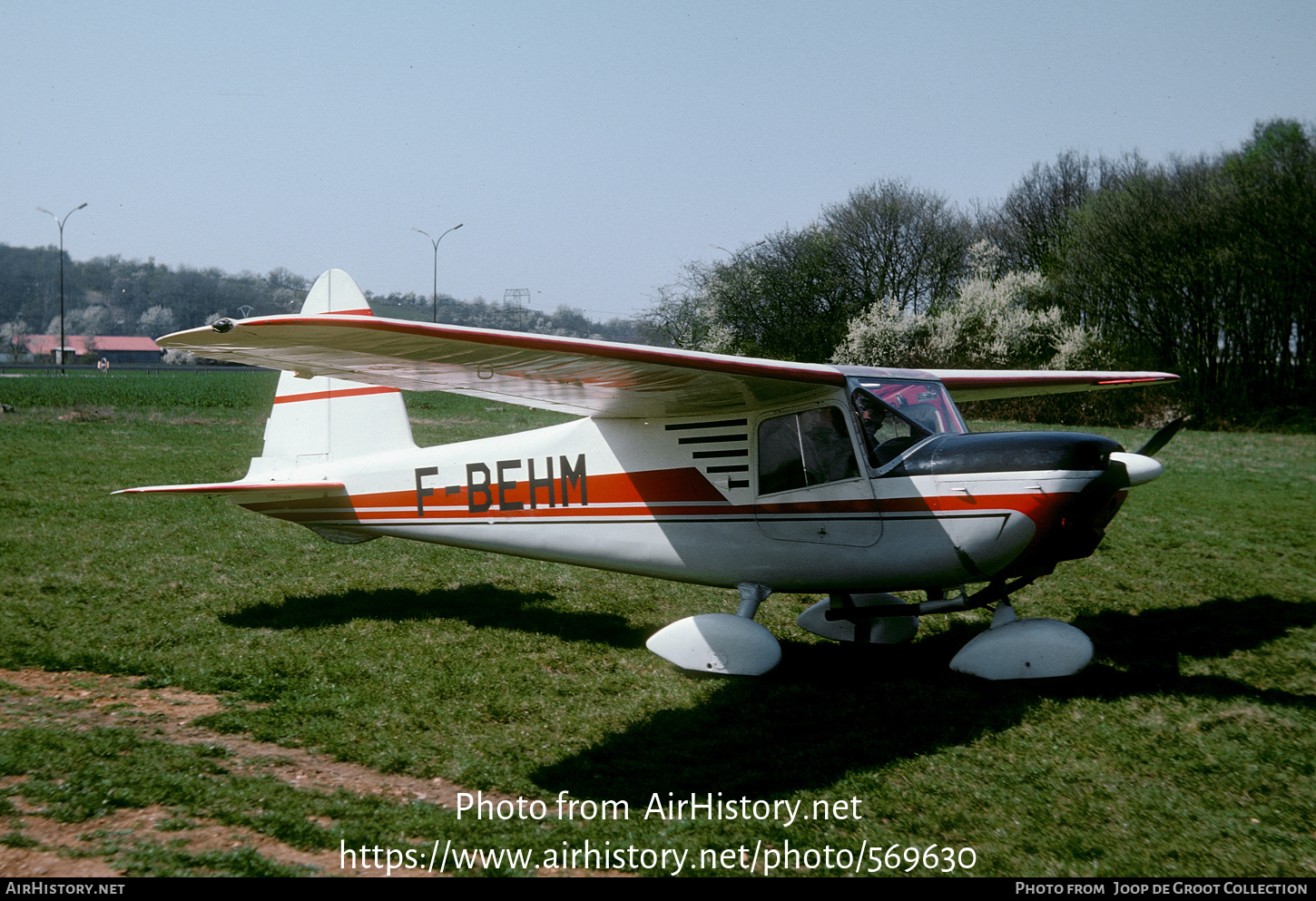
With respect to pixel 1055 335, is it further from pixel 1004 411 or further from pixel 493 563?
pixel 493 563

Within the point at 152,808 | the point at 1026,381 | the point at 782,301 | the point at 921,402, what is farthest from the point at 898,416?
the point at 782,301

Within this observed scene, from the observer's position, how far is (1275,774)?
3.88m

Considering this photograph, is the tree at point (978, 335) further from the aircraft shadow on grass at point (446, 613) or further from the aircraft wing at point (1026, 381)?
the aircraft shadow on grass at point (446, 613)

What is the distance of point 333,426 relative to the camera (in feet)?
23.2

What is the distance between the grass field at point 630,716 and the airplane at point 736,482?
0.48 m

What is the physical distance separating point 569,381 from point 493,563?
14.7ft

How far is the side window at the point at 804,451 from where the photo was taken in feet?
16.8

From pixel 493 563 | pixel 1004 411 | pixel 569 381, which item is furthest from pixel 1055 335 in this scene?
pixel 569 381

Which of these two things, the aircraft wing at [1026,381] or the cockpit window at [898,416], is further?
the aircraft wing at [1026,381]

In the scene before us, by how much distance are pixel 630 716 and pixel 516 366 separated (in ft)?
7.25

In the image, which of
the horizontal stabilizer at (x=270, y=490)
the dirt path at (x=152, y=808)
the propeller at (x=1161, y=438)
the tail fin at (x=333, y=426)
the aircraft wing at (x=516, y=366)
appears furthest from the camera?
the tail fin at (x=333, y=426)

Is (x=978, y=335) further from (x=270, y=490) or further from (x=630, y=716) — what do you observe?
(x=630, y=716)

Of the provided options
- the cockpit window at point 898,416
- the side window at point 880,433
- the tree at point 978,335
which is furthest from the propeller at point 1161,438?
the tree at point 978,335

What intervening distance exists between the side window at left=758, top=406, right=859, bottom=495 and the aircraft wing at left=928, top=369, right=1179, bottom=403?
5.90ft
